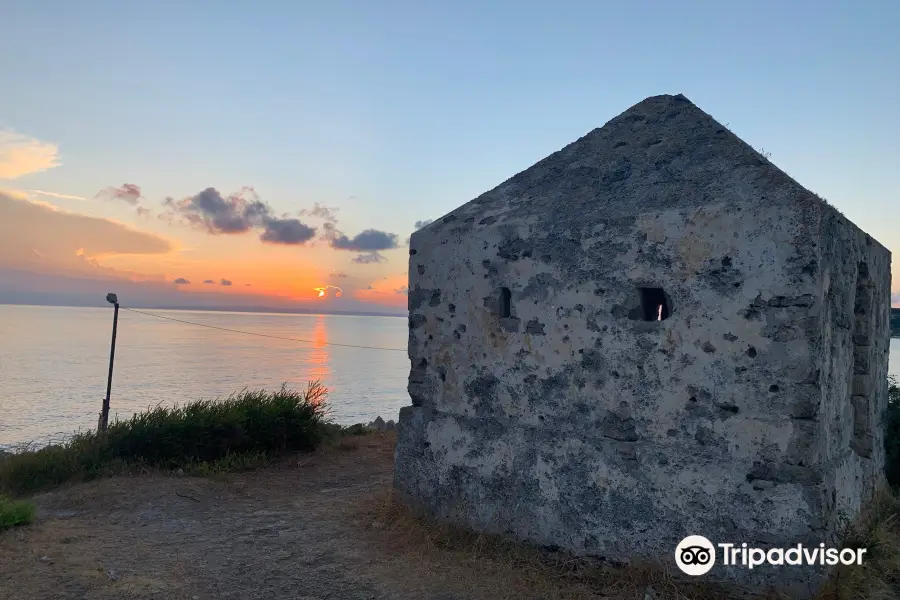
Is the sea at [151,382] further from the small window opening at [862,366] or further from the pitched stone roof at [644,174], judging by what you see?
the small window opening at [862,366]

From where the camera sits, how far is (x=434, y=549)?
18.7 ft

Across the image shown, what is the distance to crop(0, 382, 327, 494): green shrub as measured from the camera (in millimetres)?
8906

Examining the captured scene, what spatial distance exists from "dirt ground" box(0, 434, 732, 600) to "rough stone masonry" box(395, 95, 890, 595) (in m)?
0.59

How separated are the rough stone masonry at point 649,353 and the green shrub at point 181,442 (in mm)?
4466

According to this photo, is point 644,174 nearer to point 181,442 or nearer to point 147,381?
point 181,442

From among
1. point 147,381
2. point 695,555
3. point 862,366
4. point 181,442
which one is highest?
point 862,366

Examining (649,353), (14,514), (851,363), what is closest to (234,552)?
(14,514)

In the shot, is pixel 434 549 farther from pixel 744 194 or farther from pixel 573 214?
pixel 744 194

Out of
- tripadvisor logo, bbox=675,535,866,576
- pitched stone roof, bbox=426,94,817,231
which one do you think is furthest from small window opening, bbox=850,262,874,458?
pitched stone roof, bbox=426,94,817,231

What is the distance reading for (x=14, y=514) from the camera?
650 centimetres

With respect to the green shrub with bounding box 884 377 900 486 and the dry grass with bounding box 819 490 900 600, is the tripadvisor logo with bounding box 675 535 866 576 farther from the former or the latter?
the green shrub with bounding box 884 377 900 486

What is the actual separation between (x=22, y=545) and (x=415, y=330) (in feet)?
14.7

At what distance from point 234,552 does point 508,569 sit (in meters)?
2.75

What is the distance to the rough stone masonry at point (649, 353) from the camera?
4.43 m
